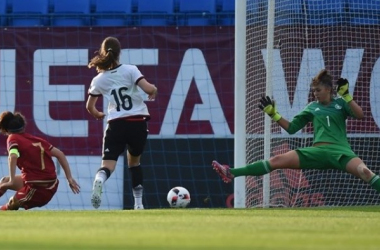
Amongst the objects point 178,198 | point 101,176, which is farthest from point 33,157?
point 178,198

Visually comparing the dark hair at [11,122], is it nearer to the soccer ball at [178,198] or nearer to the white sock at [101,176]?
the white sock at [101,176]

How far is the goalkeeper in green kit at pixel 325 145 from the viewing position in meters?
11.1

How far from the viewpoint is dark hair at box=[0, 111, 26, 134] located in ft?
37.9

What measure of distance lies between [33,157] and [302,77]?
342cm

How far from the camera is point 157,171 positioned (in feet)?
47.2

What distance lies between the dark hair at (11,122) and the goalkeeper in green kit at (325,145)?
195 cm

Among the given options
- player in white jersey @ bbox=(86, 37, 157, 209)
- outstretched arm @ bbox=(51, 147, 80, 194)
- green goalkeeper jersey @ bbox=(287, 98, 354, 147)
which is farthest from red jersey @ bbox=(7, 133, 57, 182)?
green goalkeeper jersey @ bbox=(287, 98, 354, 147)

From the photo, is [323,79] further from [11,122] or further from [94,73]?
[94,73]

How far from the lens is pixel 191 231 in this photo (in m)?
6.76

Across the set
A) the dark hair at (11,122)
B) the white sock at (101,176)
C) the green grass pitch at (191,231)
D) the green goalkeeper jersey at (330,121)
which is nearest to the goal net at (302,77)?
the green goalkeeper jersey at (330,121)

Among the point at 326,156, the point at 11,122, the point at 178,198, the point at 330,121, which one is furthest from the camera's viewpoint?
the point at 178,198

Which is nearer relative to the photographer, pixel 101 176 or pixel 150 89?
pixel 150 89

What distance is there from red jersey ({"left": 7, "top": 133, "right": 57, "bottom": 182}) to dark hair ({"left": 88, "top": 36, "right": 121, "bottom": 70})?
0.99 m

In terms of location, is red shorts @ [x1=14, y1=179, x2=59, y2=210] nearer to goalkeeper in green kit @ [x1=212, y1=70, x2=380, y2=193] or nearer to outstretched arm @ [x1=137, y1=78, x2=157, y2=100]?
outstretched arm @ [x1=137, y1=78, x2=157, y2=100]
